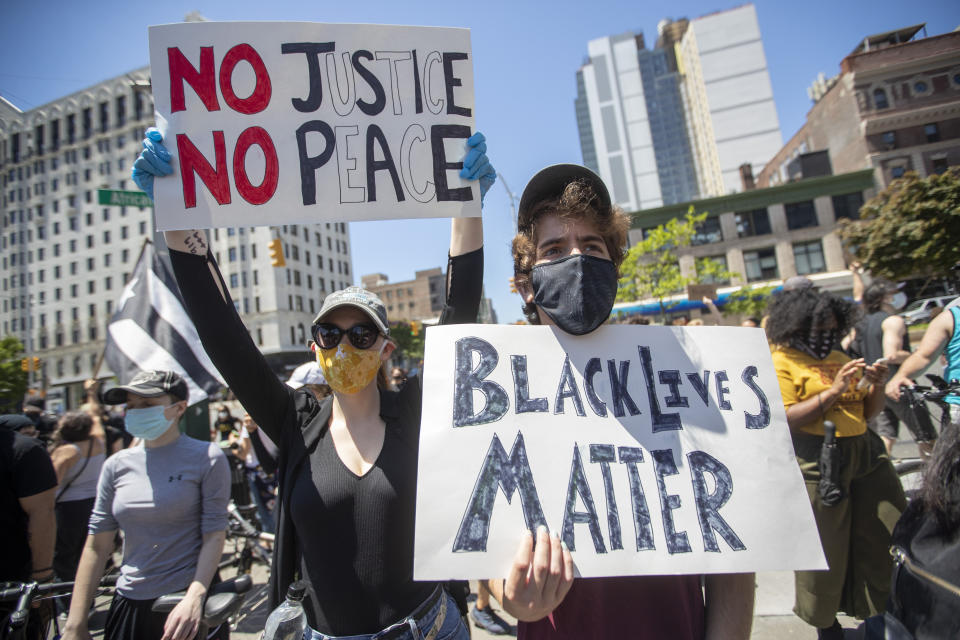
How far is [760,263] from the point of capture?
33.3m

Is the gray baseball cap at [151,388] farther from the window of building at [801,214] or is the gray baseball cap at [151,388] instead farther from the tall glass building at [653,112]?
the tall glass building at [653,112]

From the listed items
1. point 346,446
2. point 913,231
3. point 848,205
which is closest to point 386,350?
point 346,446

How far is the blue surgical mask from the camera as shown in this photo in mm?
2500

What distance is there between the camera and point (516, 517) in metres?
1.21

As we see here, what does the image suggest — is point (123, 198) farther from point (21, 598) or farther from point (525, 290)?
point (525, 290)

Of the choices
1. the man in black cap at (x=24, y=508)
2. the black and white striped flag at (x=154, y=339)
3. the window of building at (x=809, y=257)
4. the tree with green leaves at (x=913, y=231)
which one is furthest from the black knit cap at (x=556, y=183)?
the window of building at (x=809, y=257)

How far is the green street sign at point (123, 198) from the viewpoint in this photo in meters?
A: 6.75

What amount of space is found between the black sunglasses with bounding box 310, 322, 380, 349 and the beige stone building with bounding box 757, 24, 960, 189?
22.2 ft

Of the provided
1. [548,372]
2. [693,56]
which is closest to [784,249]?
[548,372]

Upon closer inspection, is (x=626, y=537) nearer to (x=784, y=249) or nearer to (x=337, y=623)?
(x=337, y=623)

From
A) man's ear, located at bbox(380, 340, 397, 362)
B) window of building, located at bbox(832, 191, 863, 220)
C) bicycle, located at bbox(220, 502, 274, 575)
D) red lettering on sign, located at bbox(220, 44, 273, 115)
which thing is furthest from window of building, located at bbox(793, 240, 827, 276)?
red lettering on sign, located at bbox(220, 44, 273, 115)

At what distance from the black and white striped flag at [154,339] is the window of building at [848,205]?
3878 centimetres

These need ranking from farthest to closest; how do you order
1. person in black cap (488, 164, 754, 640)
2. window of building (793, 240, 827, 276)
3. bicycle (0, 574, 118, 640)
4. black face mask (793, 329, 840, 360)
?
1. window of building (793, 240, 827, 276)
2. black face mask (793, 329, 840, 360)
3. bicycle (0, 574, 118, 640)
4. person in black cap (488, 164, 754, 640)

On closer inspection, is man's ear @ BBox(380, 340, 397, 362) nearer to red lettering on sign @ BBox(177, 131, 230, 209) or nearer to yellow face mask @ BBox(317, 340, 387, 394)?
yellow face mask @ BBox(317, 340, 387, 394)
